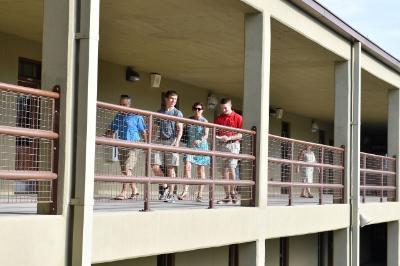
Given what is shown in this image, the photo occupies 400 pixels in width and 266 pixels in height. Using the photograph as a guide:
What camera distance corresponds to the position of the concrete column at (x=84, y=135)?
6.58 meters

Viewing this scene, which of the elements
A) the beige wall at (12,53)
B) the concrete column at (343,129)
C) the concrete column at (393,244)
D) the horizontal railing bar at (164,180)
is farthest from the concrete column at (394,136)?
the beige wall at (12,53)

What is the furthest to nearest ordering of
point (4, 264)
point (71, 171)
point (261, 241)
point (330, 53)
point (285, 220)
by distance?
1. point (330, 53)
2. point (285, 220)
3. point (261, 241)
4. point (71, 171)
5. point (4, 264)

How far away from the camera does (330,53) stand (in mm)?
13969

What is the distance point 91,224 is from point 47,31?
6.00 feet

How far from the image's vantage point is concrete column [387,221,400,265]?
60.9 ft

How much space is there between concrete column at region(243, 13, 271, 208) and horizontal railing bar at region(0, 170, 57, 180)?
15.7ft

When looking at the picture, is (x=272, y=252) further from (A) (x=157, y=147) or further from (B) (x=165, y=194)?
(A) (x=157, y=147)

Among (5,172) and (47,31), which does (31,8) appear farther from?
(5,172)

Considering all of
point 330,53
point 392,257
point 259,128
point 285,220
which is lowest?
point 392,257

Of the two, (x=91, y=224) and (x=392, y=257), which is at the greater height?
(x=91, y=224)

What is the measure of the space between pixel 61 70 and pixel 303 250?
16.6 meters

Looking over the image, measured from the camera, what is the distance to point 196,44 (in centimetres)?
1358

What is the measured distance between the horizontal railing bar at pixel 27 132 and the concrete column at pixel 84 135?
26cm

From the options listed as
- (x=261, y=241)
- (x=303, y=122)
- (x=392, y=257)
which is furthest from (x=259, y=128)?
(x=303, y=122)
